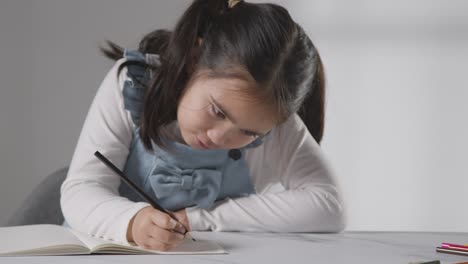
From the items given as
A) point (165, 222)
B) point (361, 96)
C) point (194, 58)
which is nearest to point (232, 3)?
point (194, 58)

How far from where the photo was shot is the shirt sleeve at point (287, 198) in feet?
3.99

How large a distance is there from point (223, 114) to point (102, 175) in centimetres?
24

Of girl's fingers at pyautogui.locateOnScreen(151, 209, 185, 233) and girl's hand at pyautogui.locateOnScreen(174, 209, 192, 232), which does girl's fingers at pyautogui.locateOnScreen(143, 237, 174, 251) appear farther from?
girl's hand at pyautogui.locateOnScreen(174, 209, 192, 232)

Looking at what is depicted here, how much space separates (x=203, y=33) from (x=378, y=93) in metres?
1.52

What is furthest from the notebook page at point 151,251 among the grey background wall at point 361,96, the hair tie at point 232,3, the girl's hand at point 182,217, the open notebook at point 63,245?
the grey background wall at point 361,96

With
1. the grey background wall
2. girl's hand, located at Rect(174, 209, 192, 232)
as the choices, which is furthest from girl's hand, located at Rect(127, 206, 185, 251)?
the grey background wall

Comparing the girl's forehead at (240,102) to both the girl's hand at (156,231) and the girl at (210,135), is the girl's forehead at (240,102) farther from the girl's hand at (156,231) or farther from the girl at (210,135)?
the girl's hand at (156,231)

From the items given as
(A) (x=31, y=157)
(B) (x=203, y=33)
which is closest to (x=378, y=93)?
(A) (x=31, y=157)

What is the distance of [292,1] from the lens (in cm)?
258

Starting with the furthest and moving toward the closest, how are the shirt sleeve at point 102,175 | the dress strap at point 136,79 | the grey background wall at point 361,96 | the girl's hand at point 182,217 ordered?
the grey background wall at point 361,96
the dress strap at point 136,79
the girl's hand at point 182,217
the shirt sleeve at point 102,175

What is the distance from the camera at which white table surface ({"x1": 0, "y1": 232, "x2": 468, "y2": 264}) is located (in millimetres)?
888

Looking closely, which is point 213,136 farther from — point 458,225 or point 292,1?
point 458,225

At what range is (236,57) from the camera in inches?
45.4

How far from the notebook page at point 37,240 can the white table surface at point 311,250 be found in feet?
0.05
